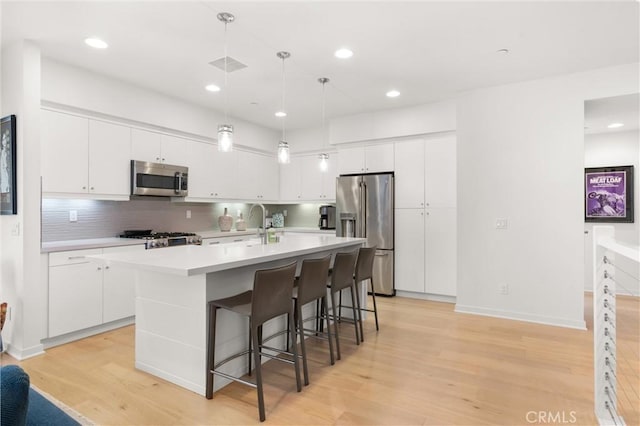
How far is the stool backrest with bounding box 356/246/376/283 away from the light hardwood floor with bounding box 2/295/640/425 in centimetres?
58

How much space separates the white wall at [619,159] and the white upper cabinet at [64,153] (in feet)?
21.7

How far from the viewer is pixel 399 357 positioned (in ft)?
9.84

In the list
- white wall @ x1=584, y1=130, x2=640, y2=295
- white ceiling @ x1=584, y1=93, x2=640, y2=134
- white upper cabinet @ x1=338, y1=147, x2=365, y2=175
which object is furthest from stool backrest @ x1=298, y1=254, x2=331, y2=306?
white wall @ x1=584, y1=130, x2=640, y2=295

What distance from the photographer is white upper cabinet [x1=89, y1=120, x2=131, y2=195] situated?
367 centimetres

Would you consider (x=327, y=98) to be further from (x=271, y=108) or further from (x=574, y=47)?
(x=574, y=47)

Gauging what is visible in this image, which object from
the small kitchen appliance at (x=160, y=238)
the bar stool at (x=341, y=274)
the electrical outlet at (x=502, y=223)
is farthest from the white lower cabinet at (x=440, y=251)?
the small kitchen appliance at (x=160, y=238)

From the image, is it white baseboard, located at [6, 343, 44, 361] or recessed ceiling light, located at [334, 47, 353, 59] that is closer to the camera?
white baseboard, located at [6, 343, 44, 361]

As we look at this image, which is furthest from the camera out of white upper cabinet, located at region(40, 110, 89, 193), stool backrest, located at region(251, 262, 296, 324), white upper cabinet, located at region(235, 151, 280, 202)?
white upper cabinet, located at region(235, 151, 280, 202)

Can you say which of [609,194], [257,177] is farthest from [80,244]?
[609,194]

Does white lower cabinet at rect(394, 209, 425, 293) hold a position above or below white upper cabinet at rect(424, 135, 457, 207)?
below

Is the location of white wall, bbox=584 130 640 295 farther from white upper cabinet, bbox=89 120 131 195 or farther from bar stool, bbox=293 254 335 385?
white upper cabinet, bbox=89 120 131 195

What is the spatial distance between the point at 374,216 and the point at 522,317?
2.19m

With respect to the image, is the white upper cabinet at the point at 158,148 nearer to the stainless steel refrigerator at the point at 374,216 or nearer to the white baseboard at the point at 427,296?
the stainless steel refrigerator at the point at 374,216

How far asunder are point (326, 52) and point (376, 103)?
1.74m
